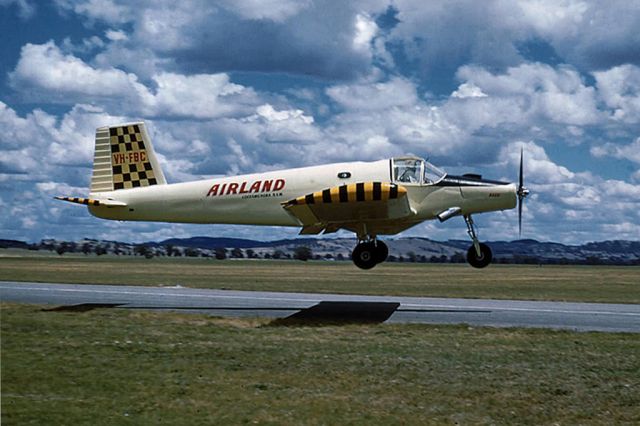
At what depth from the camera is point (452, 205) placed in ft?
85.6

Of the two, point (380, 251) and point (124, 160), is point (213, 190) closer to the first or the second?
point (124, 160)

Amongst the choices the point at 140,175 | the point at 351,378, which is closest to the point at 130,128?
the point at 140,175

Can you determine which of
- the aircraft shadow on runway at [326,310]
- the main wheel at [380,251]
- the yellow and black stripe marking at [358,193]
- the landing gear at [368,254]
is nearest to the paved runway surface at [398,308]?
the aircraft shadow on runway at [326,310]

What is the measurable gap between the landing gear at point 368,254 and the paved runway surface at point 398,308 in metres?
3.41

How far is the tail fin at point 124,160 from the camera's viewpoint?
28.2 metres

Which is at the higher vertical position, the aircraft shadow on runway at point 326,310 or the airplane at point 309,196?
the airplane at point 309,196

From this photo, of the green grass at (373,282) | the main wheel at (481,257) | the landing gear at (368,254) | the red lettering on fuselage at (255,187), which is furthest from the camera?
the green grass at (373,282)

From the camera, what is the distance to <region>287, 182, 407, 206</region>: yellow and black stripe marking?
24.3 meters

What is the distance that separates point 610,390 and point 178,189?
16101mm

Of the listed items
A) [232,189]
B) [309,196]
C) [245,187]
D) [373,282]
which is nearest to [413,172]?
[309,196]

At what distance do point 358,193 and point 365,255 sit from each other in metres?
3.48

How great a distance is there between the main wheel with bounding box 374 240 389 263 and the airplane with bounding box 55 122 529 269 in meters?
0.04

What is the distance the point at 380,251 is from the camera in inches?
1080

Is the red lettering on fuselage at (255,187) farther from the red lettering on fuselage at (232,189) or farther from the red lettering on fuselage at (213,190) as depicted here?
the red lettering on fuselage at (213,190)
